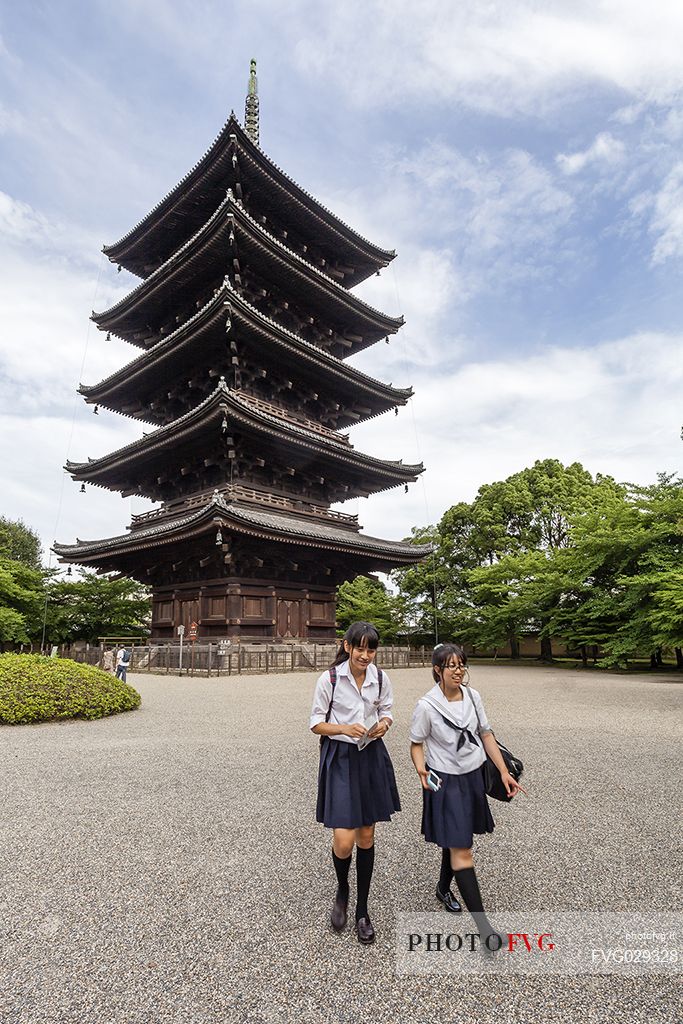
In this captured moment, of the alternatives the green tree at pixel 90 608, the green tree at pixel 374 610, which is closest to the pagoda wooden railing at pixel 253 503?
the green tree at pixel 90 608

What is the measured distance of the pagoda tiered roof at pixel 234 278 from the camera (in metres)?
20.0

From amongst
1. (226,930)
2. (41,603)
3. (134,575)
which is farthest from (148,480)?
(226,930)

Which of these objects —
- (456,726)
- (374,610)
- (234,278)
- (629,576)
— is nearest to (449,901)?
(456,726)

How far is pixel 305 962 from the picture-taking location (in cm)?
242

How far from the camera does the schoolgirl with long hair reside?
2.63 metres

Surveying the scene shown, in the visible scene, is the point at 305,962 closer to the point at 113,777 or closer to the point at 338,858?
the point at 338,858

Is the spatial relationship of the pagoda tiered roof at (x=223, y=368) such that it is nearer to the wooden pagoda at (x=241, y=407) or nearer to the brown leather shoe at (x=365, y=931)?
the wooden pagoda at (x=241, y=407)

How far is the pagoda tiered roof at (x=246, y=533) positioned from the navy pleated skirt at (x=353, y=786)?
1414 centimetres

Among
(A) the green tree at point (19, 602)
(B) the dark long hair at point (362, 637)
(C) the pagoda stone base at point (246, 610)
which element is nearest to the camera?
(B) the dark long hair at point (362, 637)

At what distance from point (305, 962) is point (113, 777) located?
3.78 m

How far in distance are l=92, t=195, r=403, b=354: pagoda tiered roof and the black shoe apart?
68.0 ft

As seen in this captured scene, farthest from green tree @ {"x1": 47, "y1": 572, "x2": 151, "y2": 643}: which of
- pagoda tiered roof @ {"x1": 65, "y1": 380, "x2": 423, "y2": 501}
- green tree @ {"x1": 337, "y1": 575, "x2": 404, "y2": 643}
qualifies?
green tree @ {"x1": 337, "y1": 575, "x2": 404, "y2": 643}

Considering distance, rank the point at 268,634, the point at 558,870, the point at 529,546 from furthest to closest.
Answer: the point at 529,546, the point at 268,634, the point at 558,870

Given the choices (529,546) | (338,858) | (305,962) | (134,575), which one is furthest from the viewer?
(529,546)
